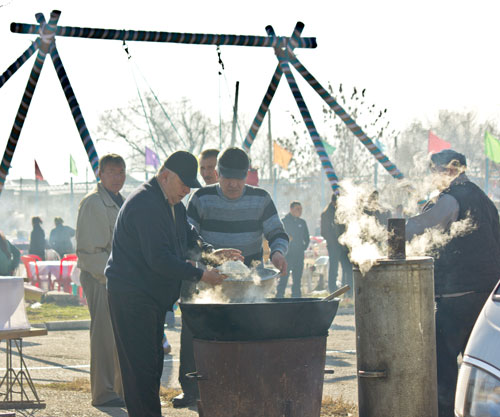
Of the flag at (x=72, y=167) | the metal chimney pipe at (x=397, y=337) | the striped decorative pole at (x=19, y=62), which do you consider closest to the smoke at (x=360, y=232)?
the metal chimney pipe at (x=397, y=337)

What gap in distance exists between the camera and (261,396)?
18.8 ft

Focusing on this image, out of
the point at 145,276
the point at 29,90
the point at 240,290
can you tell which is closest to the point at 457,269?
the point at 240,290

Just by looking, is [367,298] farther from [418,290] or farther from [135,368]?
[135,368]

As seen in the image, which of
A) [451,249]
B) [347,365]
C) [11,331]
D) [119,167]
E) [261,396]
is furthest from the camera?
[347,365]

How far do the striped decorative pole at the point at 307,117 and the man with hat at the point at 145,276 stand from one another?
5146mm

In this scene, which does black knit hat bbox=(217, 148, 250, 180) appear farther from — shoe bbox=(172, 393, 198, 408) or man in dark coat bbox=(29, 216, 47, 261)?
man in dark coat bbox=(29, 216, 47, 261)

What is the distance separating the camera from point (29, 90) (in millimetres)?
10617

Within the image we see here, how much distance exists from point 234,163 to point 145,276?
183 centimetres

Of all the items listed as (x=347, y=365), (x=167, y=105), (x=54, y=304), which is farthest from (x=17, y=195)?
(x=347, y=365)

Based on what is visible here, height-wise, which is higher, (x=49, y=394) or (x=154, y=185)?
(x=154, y=185)

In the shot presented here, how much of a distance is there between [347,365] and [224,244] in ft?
10.1

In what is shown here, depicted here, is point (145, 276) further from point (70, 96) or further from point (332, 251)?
point (332, 251)

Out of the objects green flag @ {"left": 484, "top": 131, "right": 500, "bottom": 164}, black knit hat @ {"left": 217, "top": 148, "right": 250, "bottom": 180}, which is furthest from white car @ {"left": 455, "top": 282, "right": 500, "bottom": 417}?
green flag @ {"left": 484, "top": 131, "right": 500, "bottom": 164}

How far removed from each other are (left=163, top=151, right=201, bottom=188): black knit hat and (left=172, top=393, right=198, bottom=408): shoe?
96.7 inches
